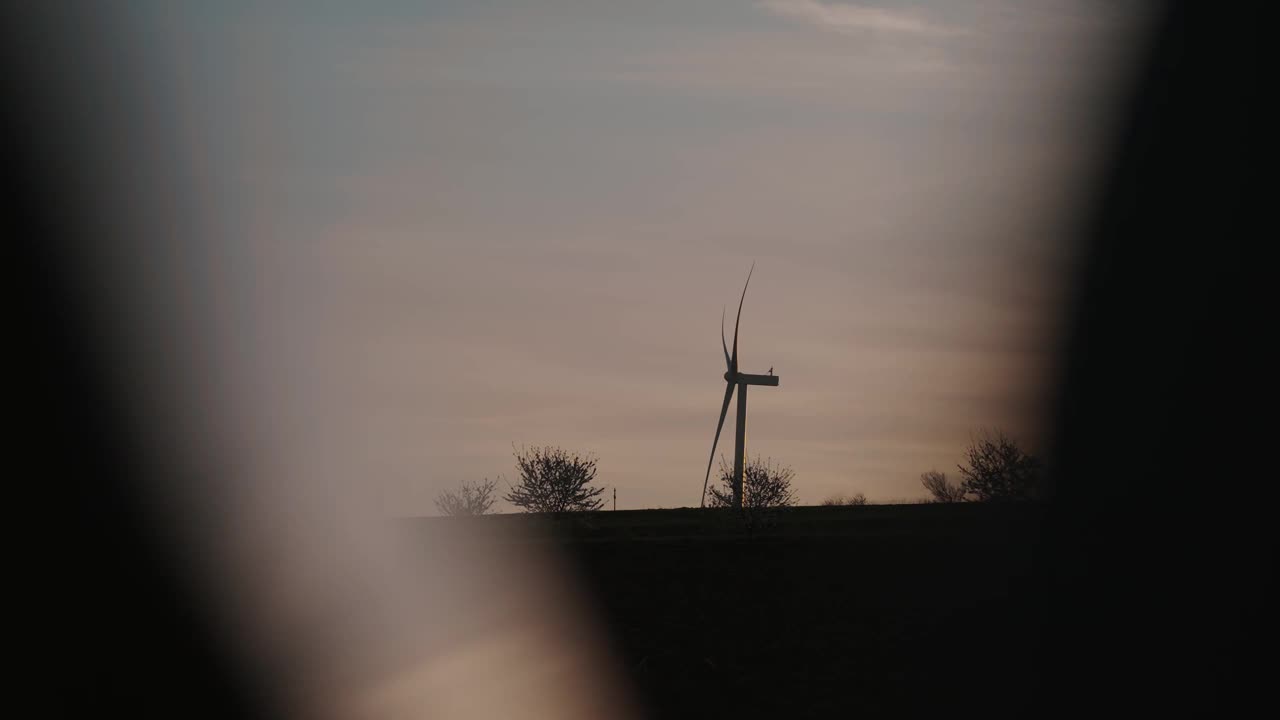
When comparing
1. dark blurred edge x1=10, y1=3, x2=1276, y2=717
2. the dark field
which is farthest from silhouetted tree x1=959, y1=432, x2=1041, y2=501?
the dark field

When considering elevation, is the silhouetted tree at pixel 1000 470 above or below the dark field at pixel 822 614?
above

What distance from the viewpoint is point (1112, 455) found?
110 meters

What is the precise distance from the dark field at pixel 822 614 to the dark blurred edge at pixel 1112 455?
1.31m

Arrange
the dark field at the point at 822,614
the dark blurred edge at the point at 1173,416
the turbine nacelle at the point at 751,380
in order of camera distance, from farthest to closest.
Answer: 1. the turbine nacelle at the point at 751,380
2. the dark blurred edge at the point at 1173,416
3. the dark field at the point at 822,614

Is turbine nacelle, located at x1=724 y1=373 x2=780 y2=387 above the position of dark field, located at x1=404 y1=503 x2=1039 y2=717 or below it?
above

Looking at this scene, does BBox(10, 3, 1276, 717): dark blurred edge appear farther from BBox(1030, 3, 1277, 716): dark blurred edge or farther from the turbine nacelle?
the turbine nacelle

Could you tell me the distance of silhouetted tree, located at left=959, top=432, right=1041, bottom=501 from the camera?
319 feet

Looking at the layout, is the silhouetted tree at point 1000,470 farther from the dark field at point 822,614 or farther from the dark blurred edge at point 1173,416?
the dark field at point 822,614

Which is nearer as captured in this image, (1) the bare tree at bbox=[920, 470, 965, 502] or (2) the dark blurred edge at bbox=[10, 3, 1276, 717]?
(2) the dark blurred edge at bbox=[10, 3, 1276, 717]

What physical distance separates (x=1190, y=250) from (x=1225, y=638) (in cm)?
10846

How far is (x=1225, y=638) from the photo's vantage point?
43719 millimetres

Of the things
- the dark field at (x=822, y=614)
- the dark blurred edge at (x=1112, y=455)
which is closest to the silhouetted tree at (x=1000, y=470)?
the dark blurred edge at (x=1112, y=455)

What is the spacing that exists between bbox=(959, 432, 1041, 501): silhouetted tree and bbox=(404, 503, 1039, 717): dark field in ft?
120

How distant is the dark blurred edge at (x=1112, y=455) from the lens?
43312mm
